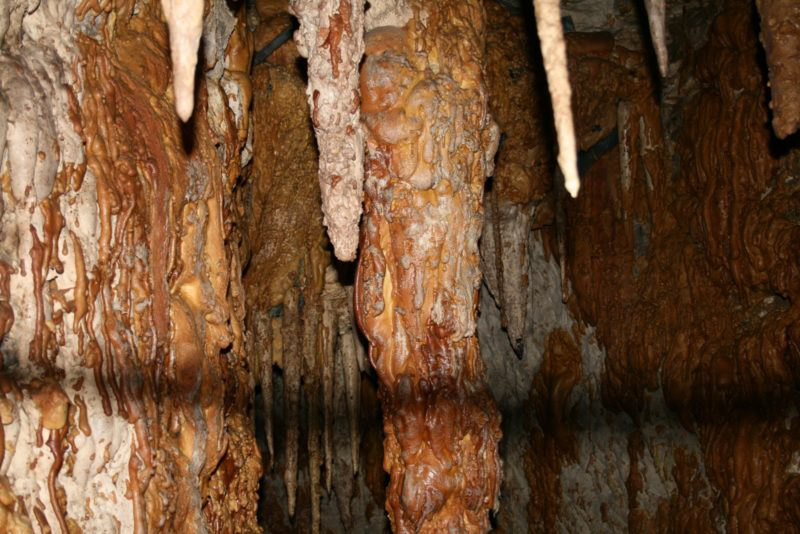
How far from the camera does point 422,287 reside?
12.9 ft

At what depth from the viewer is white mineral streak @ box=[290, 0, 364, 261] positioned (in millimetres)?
3314

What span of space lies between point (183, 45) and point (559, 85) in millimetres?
794

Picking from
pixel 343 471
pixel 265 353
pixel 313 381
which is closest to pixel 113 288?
pixel 265 353

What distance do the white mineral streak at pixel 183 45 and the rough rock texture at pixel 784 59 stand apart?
2.80 meters

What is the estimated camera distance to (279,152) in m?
5.67

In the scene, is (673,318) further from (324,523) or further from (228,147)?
(324,523)

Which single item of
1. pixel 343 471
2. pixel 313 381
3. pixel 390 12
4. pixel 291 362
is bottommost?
pixel 343 471

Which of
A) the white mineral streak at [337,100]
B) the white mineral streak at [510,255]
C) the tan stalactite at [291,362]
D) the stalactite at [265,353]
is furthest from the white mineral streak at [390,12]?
the stalactite at [265,353]

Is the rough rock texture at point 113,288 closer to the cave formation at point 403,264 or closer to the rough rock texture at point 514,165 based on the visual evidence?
the cave formation at point 403,264

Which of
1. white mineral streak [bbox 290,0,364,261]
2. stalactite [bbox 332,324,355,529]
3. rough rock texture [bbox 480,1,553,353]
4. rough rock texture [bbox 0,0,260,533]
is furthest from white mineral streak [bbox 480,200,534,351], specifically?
white mineral streak [bbox 290,0,364,261]

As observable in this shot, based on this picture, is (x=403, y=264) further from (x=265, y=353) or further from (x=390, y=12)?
(x=265, y=353)

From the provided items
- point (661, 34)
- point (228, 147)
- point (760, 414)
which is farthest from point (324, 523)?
point (661, 34)

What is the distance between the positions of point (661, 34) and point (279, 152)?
12.6 feet

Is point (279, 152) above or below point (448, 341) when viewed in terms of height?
above
